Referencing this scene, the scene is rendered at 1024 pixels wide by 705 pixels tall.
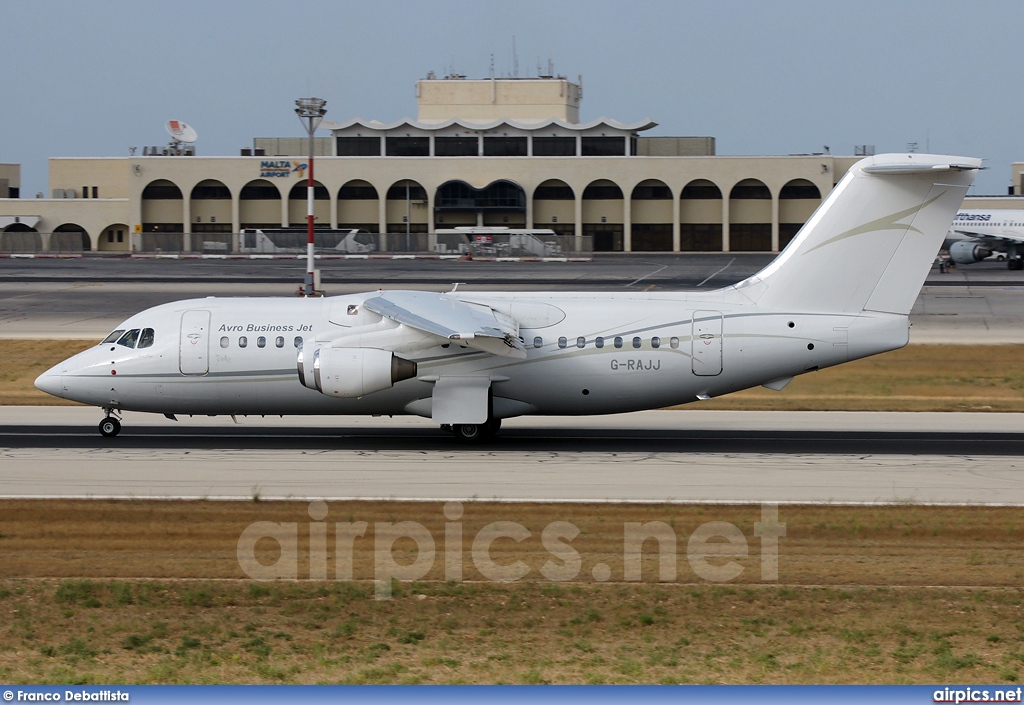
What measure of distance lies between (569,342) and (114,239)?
106136 mm

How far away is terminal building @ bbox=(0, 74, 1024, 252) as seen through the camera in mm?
113562

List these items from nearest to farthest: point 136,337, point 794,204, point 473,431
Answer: point 473,431
point 136,337
point 794,204

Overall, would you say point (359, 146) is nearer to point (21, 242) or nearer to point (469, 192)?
point (469, 192)

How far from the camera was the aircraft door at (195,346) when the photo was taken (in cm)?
2605

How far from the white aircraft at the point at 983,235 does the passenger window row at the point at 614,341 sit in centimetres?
6105

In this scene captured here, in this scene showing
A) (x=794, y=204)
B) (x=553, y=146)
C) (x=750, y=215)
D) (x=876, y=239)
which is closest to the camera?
(x=876, y=239)

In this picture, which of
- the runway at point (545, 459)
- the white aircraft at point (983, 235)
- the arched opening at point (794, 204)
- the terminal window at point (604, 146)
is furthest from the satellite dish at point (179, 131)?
the runway at point (545, 459)

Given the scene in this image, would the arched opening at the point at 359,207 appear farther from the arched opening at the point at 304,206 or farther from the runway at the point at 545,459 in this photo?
the runway at the point at 545,459

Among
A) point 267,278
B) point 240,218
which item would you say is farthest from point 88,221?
point 267,278

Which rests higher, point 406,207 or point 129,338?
point 406,207

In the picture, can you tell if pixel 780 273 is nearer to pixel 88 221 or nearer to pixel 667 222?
pixel 667 222

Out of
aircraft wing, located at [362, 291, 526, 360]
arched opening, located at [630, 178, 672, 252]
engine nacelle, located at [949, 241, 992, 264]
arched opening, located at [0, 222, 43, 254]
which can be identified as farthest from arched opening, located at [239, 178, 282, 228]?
aircraft wing, located at [362, 291, 526, 360]

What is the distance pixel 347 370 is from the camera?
2434cm

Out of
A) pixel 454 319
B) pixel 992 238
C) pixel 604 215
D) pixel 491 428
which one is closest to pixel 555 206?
pixel 604 215
